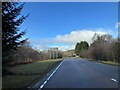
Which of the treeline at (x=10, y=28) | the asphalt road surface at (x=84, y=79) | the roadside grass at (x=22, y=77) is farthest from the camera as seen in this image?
the treeline at (x=10, y=28)

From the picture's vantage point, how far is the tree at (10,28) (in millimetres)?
20547

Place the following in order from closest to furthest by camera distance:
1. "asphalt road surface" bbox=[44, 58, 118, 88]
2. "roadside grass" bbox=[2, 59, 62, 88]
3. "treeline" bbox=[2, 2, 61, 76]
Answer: "asphalt road surface" bbox=[44, 58, 118, 88], "roadside grass" bbox=[2, 59, 62, 88], "treeline" bbox=[2, 2, 61, 76]

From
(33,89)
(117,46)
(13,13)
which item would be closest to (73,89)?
(33,89)

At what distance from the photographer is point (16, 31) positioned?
21703 millimetres

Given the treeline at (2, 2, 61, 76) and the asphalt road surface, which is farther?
the treeline at (2, 2, 61, 76)

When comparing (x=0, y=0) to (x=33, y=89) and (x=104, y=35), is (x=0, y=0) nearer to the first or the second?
(x=33, y=89)

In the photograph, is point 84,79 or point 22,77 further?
point 22,77

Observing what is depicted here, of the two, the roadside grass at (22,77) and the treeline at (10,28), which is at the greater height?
the treeline at (10,28)

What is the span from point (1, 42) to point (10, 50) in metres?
1.46

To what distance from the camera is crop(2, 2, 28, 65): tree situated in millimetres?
20547

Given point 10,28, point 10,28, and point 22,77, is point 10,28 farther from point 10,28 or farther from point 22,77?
point 22,77

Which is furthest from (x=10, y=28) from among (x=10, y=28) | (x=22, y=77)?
(x=22, y=77)

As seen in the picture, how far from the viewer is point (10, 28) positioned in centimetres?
2111

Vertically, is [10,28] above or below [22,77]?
above
